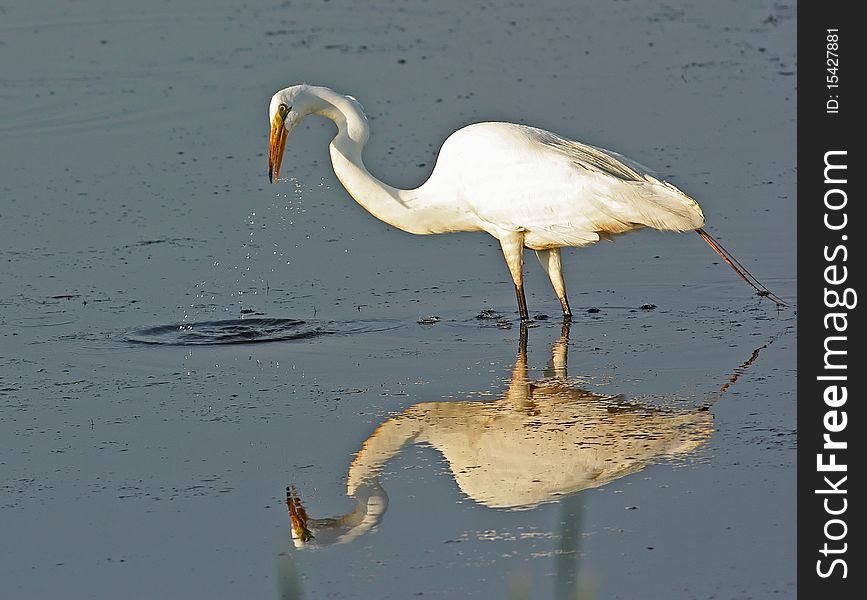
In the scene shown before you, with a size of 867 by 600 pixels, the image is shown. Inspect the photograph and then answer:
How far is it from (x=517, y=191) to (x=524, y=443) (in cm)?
235

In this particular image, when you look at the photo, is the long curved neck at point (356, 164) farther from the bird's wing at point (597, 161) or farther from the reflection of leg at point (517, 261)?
the bird's wing at point (597, 161)

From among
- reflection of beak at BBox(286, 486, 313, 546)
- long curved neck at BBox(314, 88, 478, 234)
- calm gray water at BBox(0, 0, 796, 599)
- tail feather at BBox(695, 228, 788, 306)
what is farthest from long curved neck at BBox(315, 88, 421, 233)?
reflection of beak at BBox(286, 486, 313, 546)

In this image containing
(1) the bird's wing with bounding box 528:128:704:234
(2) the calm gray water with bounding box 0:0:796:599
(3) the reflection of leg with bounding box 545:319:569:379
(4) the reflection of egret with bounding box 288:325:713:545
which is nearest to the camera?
(2) the calm gray water with bounding box 0:0:796:599

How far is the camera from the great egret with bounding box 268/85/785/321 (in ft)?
29.0

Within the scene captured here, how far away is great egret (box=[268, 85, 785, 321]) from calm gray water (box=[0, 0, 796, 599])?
49 cm

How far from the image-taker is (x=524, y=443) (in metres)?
7.14

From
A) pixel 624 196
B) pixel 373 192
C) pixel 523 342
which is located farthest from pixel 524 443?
pixel 373 192

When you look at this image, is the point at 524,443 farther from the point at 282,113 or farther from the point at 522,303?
the point at 282,113

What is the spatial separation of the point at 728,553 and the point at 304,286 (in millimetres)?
4725

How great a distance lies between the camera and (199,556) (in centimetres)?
607

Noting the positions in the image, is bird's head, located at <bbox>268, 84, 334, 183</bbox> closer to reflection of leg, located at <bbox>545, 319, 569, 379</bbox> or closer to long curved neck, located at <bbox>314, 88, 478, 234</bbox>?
long curved neck, located at <bbox>314, 88, 478, 234</bbox>

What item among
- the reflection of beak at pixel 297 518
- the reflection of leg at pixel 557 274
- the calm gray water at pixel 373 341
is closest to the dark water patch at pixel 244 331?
the calm gray water at pixel 373 341

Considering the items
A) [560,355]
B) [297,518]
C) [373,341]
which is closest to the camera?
[297,518]

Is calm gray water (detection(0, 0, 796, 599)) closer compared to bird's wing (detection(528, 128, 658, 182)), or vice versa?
calm gray water (detection(0, 0, 796, 599))
